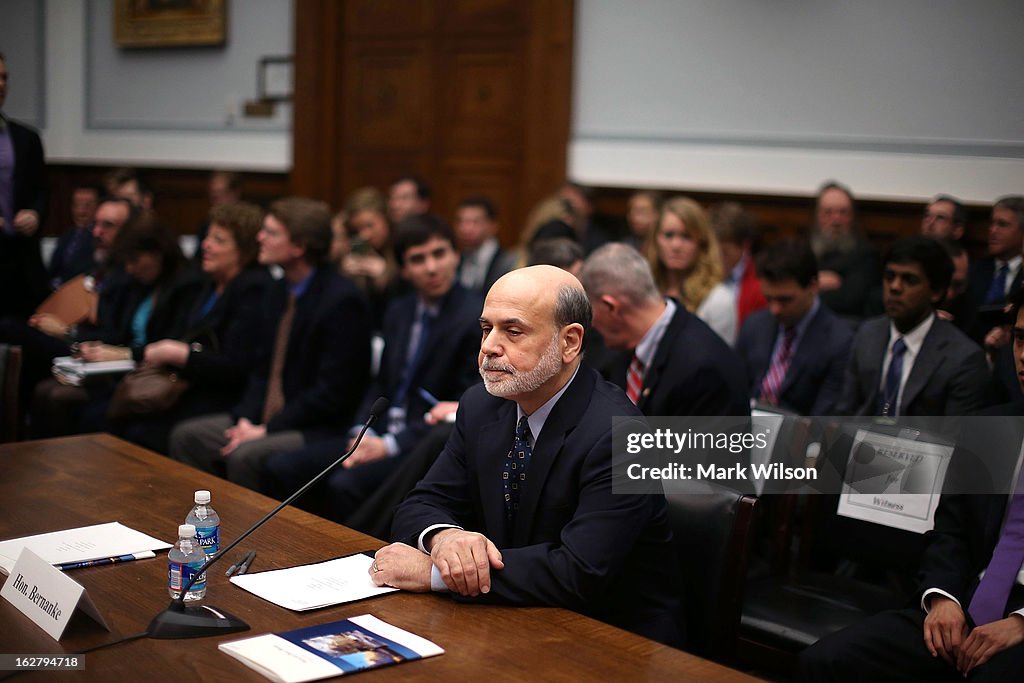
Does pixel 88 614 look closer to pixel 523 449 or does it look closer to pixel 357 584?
pixel 357 584

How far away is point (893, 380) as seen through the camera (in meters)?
3.73

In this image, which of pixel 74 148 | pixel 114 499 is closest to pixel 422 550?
pixel 114 499

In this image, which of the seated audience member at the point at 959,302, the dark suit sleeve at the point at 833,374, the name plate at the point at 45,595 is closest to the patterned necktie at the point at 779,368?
the dark suit sleeve at the point at 833,374

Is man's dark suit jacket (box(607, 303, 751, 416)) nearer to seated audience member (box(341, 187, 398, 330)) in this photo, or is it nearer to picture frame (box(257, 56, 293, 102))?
seated audience member (box(341, 187, 398, 330))

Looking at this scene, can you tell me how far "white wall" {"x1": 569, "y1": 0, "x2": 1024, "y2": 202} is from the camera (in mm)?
5793

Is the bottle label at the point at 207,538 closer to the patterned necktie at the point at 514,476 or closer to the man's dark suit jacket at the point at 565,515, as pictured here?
the man's dark suit jacket at the point at 565,515

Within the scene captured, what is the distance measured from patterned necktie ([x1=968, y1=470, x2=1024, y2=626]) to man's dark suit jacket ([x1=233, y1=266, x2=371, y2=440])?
104 inches

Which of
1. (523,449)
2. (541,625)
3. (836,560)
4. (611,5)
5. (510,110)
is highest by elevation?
(611,5)

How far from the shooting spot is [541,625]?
6.27 ft

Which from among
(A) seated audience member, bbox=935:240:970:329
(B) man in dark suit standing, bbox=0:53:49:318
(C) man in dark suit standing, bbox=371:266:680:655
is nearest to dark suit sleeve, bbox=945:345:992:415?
(A) seated audience member, bbox=935:240:970:329

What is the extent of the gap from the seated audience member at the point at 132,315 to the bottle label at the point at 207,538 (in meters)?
2.93

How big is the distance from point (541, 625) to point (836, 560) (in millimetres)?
1669

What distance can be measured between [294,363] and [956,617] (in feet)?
9.33

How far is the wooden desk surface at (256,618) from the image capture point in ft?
5.52
